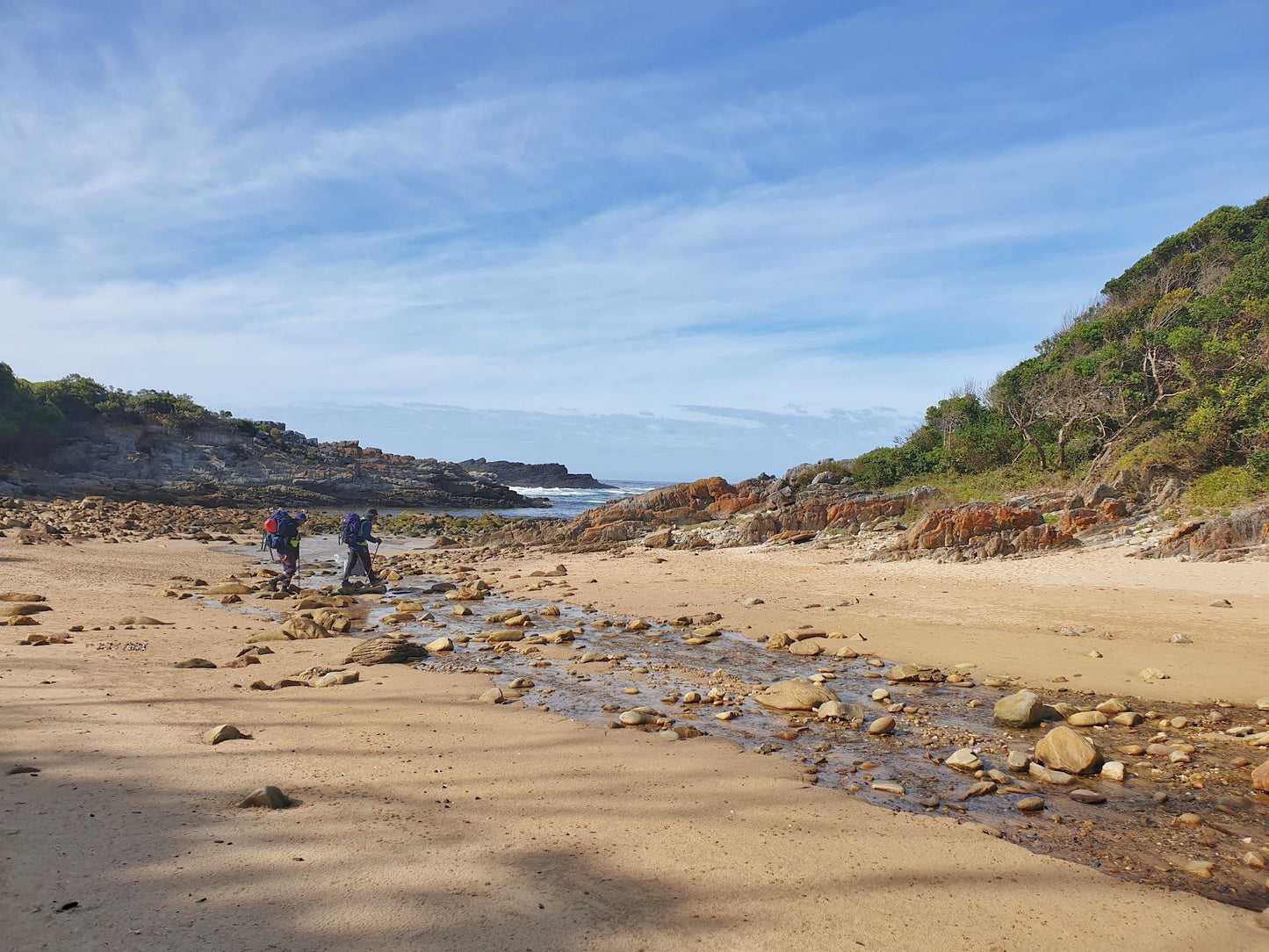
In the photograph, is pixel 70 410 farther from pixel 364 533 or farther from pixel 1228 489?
pixel 1228 489

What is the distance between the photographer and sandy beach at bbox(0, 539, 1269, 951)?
322 centimetres

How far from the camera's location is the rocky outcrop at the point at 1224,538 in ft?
45.5

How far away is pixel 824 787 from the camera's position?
540 centimetres

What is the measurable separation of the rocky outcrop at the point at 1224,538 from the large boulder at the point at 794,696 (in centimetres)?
1108

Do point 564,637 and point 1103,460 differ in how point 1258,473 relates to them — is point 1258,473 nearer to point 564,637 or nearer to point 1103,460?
point 1103,460

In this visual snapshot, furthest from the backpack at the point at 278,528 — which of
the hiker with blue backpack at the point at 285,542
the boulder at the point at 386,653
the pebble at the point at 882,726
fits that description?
the pebble at the point at 882,726

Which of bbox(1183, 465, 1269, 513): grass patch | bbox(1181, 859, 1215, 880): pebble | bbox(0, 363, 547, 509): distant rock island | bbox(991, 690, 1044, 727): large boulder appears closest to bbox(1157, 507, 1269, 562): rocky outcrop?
bbox(1183, 465, 1269, 513): grass patch

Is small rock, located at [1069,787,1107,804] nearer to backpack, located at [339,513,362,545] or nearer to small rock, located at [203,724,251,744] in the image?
small rock, located at [203,724,251,744]

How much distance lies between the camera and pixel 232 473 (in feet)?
171

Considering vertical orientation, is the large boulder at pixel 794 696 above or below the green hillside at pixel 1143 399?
below

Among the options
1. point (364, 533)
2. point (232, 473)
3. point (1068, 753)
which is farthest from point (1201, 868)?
point (232, 473)

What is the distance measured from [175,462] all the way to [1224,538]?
59.7 m

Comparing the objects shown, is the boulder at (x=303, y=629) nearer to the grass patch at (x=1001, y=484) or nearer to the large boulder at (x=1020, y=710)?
the large boulder at (x=1020, y=710)

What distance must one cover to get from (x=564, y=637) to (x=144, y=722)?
6347 millimetres
